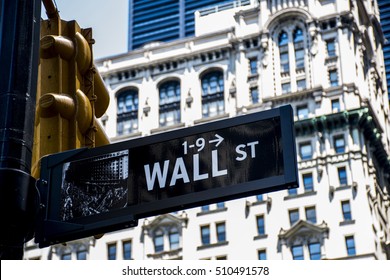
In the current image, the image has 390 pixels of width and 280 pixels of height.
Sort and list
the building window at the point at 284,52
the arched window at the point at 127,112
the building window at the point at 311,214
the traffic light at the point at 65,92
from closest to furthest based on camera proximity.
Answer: the traffic light at the point at 65,92
the building window at the point at 311,214
the building window at the point at 284,52
the arched window at the point at 127,112

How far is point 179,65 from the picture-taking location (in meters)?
89.4

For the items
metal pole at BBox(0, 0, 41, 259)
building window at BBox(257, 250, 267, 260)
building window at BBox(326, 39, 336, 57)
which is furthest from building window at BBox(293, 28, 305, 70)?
metal pole at BBox(0, 0, 41, 259)

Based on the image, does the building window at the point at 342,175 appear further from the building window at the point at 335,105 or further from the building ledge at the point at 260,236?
the building ledge at the point at 260,236

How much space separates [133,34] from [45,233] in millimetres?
143948

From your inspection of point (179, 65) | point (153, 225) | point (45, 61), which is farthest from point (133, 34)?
point (45, 61)

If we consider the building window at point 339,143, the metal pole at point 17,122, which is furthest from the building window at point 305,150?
the metal pole at point 17,122

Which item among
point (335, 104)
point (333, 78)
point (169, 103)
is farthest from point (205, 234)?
point (333, 78)

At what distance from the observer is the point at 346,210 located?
7569 cm

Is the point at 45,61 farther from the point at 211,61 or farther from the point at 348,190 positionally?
the point at 211,61

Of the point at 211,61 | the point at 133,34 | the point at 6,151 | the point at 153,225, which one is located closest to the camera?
the point at 6,151

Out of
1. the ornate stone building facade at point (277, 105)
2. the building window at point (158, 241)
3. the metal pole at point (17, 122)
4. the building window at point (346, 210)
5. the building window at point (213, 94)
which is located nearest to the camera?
the metal pole at point (17, 122)

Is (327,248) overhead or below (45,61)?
overhead

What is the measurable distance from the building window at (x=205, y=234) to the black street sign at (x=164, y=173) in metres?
71.0

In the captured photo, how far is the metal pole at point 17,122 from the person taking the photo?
6883 mm
